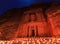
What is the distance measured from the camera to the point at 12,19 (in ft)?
58.2

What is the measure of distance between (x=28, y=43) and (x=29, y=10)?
826cm

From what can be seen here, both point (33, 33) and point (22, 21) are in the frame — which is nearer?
point (33, 33)

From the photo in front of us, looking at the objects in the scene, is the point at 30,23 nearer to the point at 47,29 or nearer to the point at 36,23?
the point at 36,23

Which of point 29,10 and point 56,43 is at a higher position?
point 29,10

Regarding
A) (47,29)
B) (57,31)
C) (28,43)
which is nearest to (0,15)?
(47,29)

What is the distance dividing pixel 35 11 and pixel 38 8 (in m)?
0.67

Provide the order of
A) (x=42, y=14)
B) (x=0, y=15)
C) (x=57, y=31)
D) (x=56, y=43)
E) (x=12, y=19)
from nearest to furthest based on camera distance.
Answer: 1. (x=56, y=43)
2. (x=57, y=31)
3. (x=42, y=14)
4. (x=12, y=19)
5. (x=0, y=15)

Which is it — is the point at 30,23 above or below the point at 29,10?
below

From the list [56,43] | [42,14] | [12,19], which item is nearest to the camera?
[56,43]

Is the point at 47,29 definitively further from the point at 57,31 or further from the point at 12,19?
the point at 12,19

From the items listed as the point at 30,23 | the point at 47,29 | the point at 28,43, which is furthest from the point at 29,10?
the point at 28,43

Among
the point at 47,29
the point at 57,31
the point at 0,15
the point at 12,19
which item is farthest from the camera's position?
the point at 0,15

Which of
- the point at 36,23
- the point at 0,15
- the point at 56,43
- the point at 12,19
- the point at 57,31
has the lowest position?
the point at 56,43

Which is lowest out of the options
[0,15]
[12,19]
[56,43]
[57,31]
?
[56,43]
